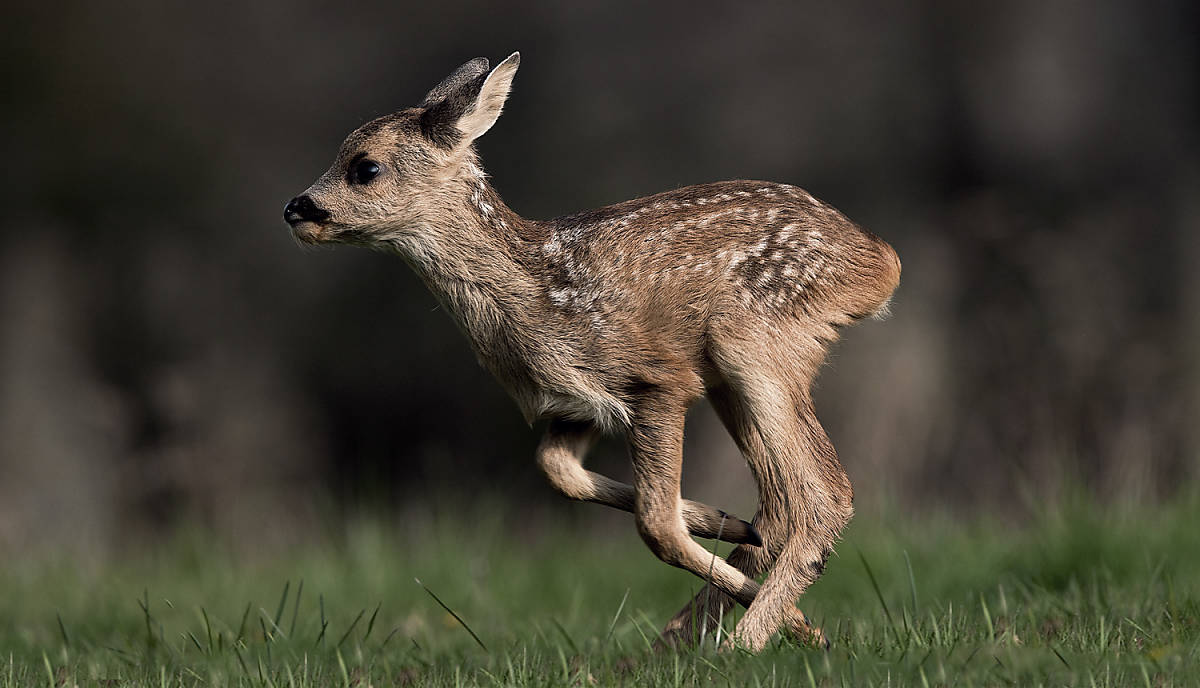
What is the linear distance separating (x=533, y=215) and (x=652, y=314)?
4945mm

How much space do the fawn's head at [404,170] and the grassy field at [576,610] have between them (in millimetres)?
1380

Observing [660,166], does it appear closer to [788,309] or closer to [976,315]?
[976,315]

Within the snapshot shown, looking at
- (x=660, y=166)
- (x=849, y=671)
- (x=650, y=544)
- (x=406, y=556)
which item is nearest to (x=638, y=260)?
(x=650, y=544)

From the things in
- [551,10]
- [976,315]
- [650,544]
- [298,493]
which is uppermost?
[551,10]

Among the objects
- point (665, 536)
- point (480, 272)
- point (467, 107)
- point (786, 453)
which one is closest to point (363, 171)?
point (467, 107)

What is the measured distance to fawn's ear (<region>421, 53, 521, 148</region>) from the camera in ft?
16.8

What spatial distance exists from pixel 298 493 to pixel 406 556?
2338 millimetres

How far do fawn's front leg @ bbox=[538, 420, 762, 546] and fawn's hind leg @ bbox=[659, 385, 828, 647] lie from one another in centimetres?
14

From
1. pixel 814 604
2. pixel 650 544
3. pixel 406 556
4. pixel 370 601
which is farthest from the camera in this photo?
pixel 406 556

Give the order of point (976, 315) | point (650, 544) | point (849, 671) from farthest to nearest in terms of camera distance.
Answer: point (976, 315)
point (650, 544)
point (849, 671)

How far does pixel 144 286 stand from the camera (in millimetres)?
10633

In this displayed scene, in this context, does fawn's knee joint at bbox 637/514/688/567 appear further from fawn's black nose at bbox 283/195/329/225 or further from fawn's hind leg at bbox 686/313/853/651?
fawn's black nose at bbox 283/195/329/225

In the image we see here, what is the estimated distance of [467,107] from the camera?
513 cm

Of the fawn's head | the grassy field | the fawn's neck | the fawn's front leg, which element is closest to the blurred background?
the grassy field
